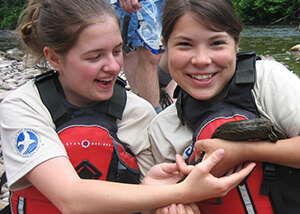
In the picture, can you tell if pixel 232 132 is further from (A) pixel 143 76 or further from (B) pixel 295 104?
(A) pixel 143 76

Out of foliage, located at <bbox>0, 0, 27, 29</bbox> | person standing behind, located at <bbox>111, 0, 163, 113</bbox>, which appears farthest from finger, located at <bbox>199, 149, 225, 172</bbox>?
foliage, located at <bbox>0, 0, 27, 29</bbox>

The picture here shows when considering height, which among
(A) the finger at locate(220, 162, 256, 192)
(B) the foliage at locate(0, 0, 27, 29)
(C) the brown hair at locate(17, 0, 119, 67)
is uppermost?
(C) the brown hair at locate(17, 0, 119, 67)

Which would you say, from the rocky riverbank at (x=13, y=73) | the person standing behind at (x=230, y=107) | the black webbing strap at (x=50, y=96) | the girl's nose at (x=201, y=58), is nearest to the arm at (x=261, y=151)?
the person standing behind at (x=230, y=107)

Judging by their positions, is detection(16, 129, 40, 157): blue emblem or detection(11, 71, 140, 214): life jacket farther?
detection(11, 71, 140, 214): life jacket

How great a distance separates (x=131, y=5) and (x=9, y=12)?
37.5 metres

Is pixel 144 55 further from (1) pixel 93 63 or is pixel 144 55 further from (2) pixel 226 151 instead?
(2) pixel 226 151

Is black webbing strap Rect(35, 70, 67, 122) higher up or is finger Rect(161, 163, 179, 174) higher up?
black webbing strap Rect(35, 70, 67, 122)

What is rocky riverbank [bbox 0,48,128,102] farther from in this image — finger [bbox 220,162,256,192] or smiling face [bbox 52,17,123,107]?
finger [bbox 220,162,256,192]

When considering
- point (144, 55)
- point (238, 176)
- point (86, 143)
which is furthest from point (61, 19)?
point (144, 55)

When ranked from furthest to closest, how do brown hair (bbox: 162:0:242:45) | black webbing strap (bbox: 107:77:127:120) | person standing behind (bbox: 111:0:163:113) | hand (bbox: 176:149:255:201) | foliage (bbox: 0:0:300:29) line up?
foliage (bbox: 0:0:300:29) < person standing behind (bbox: 111:0:163:113) < black webbing strap (bbox: 107:77:127:120) < brown hair (bbox: 162:0:242:45) < hand (bbox: 176:149:255:201)

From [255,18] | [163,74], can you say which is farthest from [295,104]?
[255,18]

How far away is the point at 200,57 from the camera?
6.01 feet

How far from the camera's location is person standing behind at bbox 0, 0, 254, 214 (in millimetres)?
1576

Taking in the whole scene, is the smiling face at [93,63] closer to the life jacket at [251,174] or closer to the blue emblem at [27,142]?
the blue emblem at [27,142]
